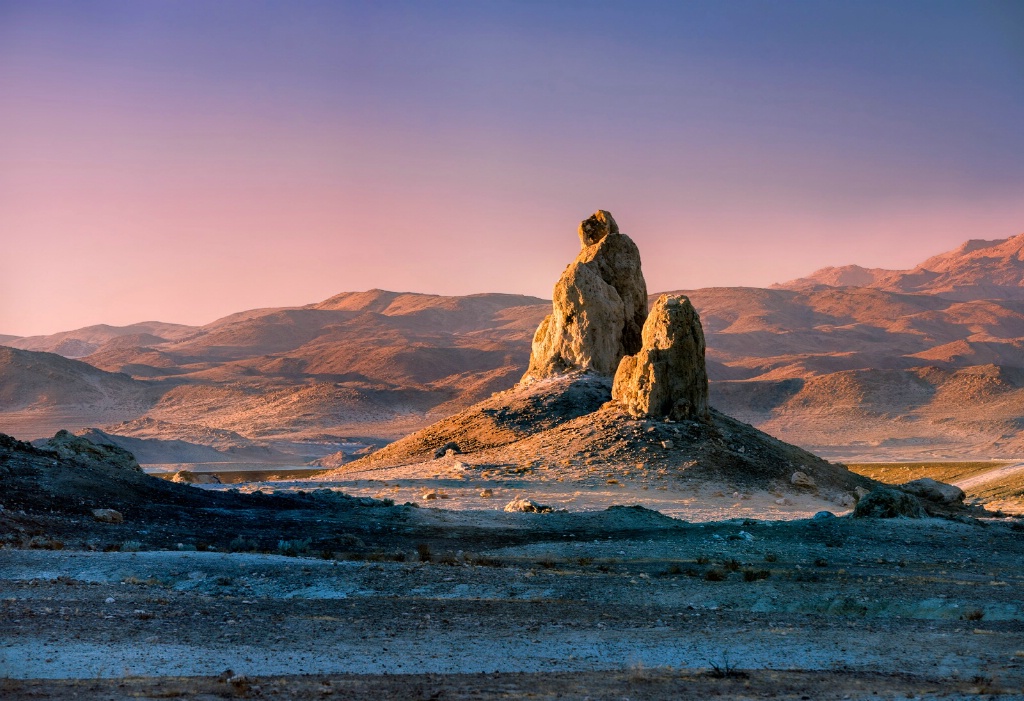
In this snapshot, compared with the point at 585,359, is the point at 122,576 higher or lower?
lower

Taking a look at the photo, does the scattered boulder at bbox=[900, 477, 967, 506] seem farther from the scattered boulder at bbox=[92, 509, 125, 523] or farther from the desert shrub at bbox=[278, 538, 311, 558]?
the scattered boulder at bbox=[92, 509, 125, 523]

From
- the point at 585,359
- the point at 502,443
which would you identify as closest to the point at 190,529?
the point at 502,443

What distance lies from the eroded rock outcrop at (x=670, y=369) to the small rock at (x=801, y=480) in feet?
12.7

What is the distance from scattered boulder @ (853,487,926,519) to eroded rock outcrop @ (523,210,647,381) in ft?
66.2

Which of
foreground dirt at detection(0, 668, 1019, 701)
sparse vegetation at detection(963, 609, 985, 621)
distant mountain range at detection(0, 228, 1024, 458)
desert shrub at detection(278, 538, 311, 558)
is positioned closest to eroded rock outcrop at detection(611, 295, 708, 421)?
desert shrub at detection(278, 538, 311, 558)

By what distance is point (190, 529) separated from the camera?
67.9 ft

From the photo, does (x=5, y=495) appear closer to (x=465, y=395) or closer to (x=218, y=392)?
(x=465, y=395)

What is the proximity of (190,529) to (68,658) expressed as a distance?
430 inches

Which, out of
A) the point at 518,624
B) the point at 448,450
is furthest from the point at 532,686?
the point at 448,450

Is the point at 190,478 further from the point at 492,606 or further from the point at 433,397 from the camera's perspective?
the point at 433,397

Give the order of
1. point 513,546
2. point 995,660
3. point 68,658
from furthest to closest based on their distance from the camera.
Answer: point 513,546 < point 995,660 < point 68,658

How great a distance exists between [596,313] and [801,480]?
38.0ft

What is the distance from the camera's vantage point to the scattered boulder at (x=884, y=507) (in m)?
22.9

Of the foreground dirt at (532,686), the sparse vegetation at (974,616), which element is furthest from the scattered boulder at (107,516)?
the sparse vegetation at (974,616)
